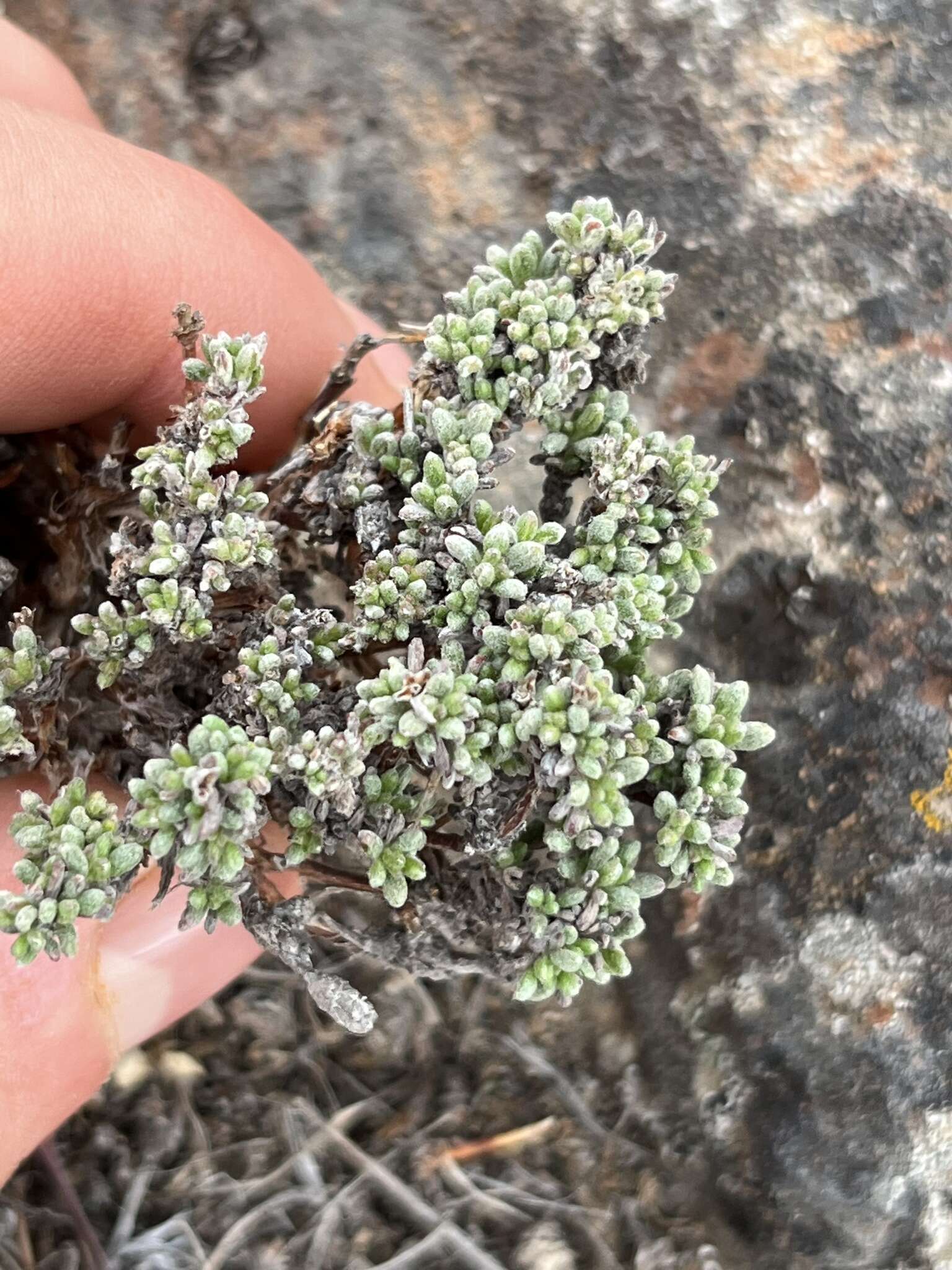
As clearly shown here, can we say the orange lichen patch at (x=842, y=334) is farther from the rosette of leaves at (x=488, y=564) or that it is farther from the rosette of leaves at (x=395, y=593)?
the rosette of leaves at (x=395, y=593)

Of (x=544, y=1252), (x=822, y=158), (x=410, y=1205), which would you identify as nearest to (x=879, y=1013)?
(x=544, y=1252)

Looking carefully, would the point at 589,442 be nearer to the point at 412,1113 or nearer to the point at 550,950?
the point at 550,950

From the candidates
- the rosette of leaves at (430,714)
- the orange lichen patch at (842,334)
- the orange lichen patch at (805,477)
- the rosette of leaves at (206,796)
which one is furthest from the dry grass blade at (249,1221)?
the orange lichen patch at (842,334)

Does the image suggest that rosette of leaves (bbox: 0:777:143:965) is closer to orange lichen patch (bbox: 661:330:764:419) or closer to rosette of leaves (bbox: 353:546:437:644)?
rosette of leaves (bbox: 353:546:437:644)

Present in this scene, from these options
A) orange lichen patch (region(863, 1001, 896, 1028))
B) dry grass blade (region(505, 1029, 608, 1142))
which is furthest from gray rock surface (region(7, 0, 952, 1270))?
dry grass blade (region(505, 1029, 608, 1142))

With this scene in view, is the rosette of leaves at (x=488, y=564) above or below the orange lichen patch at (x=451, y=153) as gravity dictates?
below

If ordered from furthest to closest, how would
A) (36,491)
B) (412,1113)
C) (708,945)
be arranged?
(412,1113) < (708,945) < (36,491)

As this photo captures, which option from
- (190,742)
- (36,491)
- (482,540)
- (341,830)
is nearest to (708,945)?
(341,830)
